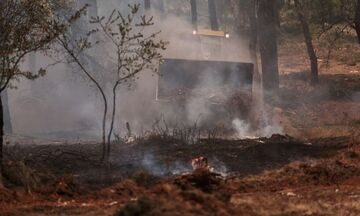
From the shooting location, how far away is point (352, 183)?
955cm

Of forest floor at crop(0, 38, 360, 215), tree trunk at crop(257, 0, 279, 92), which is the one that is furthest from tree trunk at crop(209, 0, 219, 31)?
forest floor at crop(0, 38, 360, 215)

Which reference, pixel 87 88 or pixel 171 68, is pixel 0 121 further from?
pixel 87 88

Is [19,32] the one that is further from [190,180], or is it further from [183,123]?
[183,123]

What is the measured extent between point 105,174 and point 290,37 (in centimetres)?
2801

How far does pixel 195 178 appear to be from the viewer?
765cm

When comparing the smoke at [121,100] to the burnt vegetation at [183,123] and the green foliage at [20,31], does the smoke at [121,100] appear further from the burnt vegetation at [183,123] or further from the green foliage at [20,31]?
the green foliage at [20,31]

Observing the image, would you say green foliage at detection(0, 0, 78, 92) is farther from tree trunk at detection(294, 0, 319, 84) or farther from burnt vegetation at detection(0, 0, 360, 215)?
tree trunk at detection(294, 0, 319, 84)

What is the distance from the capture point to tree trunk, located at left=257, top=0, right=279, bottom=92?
72.8 ft

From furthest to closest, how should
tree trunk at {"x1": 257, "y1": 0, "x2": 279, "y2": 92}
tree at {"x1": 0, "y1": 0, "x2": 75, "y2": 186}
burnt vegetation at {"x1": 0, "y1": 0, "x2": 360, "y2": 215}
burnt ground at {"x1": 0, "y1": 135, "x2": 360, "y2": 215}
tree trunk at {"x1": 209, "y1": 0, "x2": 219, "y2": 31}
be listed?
1. tree trunk at {"x1": 209, "y1": 0, "x2": 219, "y2": 31}
2. tree trunk at {"x1": 257, "y1": 0, "x2": 279, "y2": 92}
3. tree at {"x1": 0, "y1": 0, "x2": 75, "y2": 186}
4. burnt vegetation at {"x1": 0, "y1": 0, "x2": 360, "y2": 215}
5. burnt ground at {"x1": 0, "y1": 135, "x2": 360, "y2": 215}

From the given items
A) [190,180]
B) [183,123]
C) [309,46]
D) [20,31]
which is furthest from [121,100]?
[190,180]

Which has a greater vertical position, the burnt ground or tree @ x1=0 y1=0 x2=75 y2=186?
tree @ x1=0 y1=0 x2=75 y2=186

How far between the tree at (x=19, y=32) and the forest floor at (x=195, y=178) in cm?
141

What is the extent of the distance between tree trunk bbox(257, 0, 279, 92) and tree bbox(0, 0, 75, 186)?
13.1 m

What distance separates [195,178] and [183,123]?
9.94m
